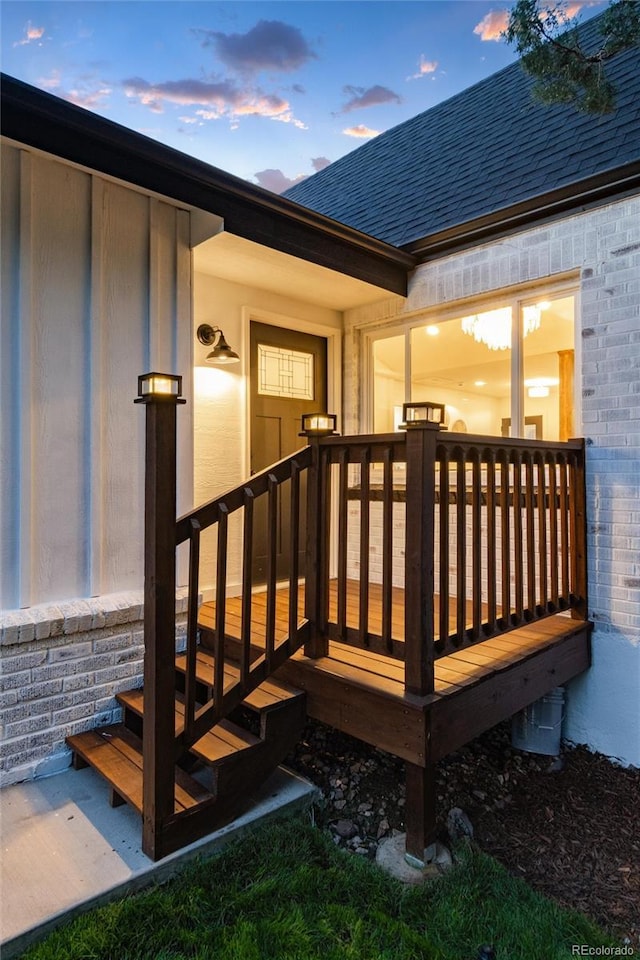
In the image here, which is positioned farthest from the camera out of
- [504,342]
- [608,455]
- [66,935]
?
[504,342]

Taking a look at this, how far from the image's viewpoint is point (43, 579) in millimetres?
2762

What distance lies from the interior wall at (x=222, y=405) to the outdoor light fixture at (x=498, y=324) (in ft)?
5.22

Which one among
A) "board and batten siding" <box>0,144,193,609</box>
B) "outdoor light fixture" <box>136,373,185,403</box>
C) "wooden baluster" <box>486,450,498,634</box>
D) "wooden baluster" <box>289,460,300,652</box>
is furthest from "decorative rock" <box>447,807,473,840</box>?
"outdoor light fixture" <box>136,373,185,403</box>

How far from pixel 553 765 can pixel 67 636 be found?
9.03ft

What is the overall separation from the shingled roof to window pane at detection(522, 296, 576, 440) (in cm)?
69

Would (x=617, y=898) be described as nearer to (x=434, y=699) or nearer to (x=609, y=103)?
(x=434, y=699)

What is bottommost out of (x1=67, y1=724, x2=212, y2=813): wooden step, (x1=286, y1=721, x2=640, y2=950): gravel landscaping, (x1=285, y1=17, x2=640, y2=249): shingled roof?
(x1=286, y1=721, x2=640, y2=950): gravel landscaping

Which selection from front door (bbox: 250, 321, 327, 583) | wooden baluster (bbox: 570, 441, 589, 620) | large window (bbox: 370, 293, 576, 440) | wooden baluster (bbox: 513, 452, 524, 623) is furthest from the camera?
front door (bbox: 250, 321, 327, 583)

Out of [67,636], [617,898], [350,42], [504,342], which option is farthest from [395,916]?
[350,42]

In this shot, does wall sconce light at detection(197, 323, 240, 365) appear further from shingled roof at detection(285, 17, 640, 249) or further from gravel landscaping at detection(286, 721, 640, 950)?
gravel landscaping at detection(286, 721, 640, 950)

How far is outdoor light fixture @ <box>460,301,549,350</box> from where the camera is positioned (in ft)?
12.3

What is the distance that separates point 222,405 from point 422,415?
7.11 feet

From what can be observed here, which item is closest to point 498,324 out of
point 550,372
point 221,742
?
point 550,372

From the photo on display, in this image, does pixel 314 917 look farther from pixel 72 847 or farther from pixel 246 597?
pixel 246 597
